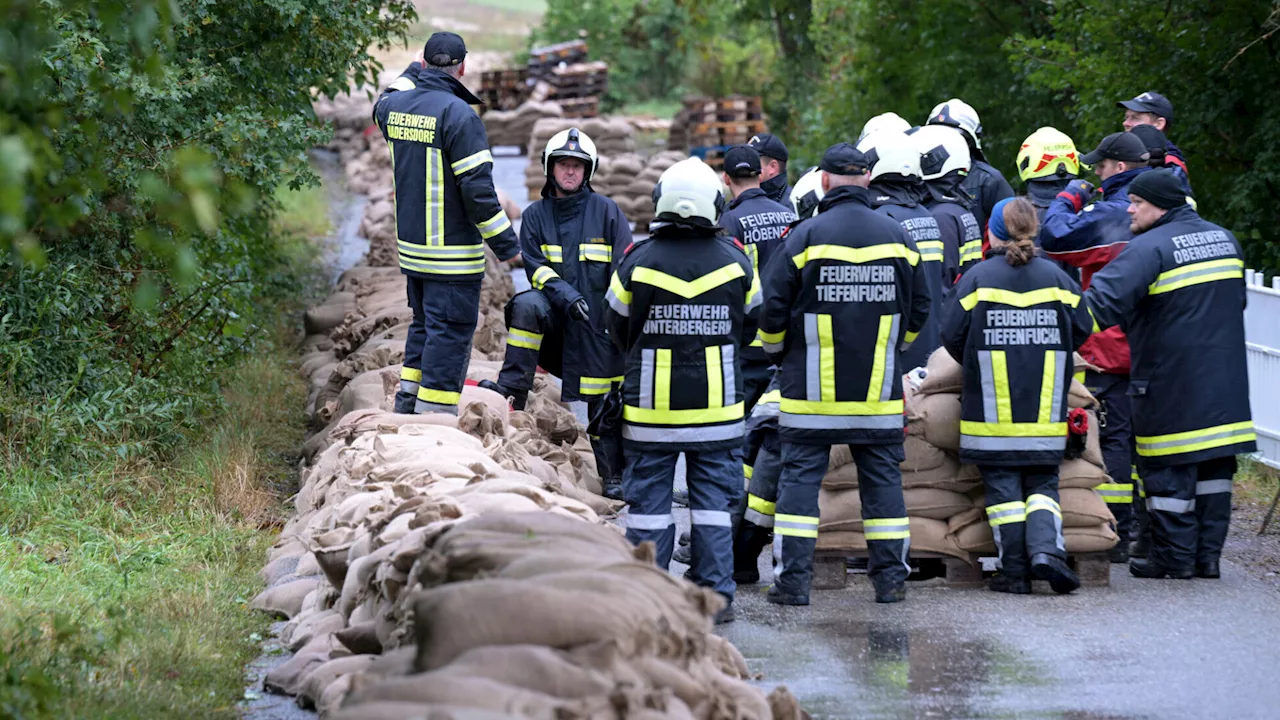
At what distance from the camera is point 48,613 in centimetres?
568

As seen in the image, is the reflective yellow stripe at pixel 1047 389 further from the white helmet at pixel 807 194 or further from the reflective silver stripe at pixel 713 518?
the white helmet at pixel 807 194

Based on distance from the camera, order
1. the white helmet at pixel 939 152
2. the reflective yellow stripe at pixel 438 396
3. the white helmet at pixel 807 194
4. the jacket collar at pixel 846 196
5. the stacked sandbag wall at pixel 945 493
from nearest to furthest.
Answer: the jacket collar at pixel 846 196 < the stacked sandbag wall at pixel 945 493 < the reflective yellow stripe at pixel 438 396 < the white helmet at pixel 939 152 < the white helmet at pixel 807 194

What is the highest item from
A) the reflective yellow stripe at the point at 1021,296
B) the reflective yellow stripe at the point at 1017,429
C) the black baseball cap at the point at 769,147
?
the black baseball cap at the point at 769,147

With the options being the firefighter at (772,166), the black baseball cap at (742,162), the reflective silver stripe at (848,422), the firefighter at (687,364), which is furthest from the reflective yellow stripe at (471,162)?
the reflective silver stripe at (848,422)

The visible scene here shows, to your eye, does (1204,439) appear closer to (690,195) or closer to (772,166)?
(690,195)

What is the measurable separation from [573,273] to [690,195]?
246cm

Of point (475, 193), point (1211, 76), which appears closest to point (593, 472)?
point (475, 193)

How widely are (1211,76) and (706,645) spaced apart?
8742 millimetres

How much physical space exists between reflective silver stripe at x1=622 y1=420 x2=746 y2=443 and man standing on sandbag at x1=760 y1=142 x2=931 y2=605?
1.36 feet

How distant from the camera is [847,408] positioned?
21.0 ft

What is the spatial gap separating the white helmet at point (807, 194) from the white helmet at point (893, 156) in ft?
2.50

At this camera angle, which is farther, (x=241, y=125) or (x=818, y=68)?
(x=818, y=68)

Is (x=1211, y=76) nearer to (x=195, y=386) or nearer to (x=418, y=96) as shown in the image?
(x=418, y=96)

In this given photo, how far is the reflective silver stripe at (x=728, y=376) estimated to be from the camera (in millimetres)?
6211
